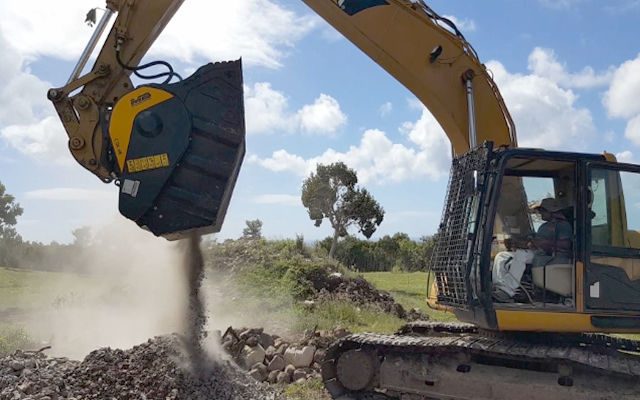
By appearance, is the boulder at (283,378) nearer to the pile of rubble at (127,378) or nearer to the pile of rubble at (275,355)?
the pile of rubble at (275,355)

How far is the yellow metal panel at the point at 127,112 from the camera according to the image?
572 centimetres

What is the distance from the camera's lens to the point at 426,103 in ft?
21.9

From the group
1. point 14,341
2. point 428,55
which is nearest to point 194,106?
point 428,55

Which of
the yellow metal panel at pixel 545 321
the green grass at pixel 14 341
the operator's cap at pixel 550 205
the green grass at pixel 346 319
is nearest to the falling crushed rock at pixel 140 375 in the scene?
the green grass at pixel 14 341

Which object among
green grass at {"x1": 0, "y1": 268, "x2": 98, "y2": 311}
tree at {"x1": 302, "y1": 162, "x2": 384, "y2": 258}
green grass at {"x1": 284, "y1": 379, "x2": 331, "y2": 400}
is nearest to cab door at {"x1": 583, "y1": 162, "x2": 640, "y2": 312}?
green grass at {"x1": 284, "y1": 379, "x2": 331, "y2": 400}

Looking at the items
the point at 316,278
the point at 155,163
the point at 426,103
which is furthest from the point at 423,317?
the point at 155,163

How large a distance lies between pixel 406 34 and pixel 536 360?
145 inches

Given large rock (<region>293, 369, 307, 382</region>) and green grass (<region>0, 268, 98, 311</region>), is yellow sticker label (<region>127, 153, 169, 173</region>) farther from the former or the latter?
green grass (<region>0, 268, 98, 311</region>)

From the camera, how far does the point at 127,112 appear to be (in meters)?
5.76

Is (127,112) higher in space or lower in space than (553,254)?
higher

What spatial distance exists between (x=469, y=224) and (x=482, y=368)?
1452 mm

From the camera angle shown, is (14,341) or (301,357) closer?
(301,357)

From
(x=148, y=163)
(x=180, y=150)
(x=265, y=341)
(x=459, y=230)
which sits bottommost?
(x=265, y=341)

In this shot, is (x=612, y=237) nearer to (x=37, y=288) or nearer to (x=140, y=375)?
(x=140, y=375)
